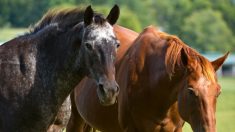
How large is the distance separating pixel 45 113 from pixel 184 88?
1480mm

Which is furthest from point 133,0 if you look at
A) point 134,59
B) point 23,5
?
point 134,59

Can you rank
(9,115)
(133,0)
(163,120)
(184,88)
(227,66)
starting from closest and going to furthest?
(9,115) < (184,88) < (163,120) < (227,66) < (133,0)

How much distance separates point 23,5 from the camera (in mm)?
78750

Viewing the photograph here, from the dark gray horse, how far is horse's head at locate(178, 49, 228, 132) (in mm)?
989

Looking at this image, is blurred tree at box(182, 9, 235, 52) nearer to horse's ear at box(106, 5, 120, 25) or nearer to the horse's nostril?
horse's ear at box(106, 5, 120, 25)

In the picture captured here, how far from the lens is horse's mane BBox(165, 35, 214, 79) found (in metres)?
6.90

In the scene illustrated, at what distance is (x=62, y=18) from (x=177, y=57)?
1.36 m

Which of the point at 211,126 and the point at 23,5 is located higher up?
the point at 211,126

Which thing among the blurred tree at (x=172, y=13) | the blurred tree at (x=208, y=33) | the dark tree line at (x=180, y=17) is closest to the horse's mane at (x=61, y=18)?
the dark tree line at (x=180, y=17)

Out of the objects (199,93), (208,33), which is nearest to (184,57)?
(199,93)

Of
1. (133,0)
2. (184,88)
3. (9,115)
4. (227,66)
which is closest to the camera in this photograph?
(9,115)

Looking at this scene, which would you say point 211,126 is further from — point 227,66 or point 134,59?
point 227,66

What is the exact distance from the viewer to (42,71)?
22.0ft

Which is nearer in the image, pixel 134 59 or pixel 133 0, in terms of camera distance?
pixel 134 59
